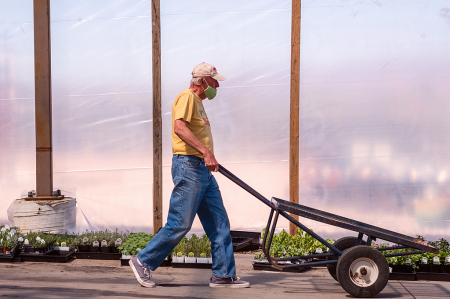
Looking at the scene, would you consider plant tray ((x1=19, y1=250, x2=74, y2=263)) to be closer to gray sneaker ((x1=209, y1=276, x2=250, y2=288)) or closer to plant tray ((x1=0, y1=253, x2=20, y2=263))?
plant tray ((x1=0, y1=253, x2=20, y2=263))

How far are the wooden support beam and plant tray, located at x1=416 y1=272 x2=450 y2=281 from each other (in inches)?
152

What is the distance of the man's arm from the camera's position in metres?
3.42

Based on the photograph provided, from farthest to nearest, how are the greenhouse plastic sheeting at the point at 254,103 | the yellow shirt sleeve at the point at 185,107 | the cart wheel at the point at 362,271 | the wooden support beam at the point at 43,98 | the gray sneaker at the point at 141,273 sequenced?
the greenhouse plastic sheeting at the point at 254,103 → the wooden support beam at the point at 43,98 → the gray sneaker at the point at 141,273 → the yellow shirt sleeve at the point at 185,107 → the cart wheel at the point at 362,271

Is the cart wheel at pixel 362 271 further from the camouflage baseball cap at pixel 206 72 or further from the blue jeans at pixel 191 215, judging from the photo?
the camouflage baseball cap at pixel 206 72

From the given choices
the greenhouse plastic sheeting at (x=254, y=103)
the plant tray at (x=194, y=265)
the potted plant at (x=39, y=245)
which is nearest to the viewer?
the plant tray at (x=194, y=265)

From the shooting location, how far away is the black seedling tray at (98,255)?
5000 millimetres

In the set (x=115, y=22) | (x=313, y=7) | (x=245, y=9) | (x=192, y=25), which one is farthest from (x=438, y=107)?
(x=115, y=22)

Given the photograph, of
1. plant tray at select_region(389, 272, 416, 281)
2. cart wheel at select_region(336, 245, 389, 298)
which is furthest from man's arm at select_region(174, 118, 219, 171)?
plant tray at select_region(389, 272, 416, 281)

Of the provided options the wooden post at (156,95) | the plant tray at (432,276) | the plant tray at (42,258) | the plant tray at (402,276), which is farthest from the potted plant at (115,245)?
the plant tray at (432,276)

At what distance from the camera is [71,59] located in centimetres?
607

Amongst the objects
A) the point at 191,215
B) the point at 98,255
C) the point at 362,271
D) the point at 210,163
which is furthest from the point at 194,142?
the point at 98,255

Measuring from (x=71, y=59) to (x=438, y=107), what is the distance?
4.28 meters

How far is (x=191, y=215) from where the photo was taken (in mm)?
3602

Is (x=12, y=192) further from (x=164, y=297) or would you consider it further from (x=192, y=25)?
(x=164, y=297)
